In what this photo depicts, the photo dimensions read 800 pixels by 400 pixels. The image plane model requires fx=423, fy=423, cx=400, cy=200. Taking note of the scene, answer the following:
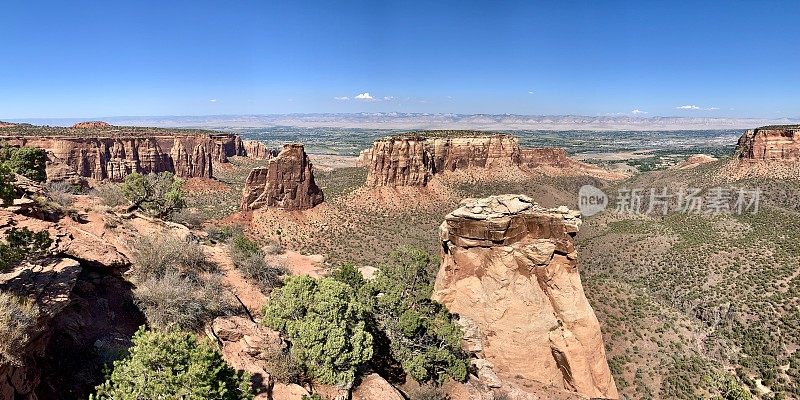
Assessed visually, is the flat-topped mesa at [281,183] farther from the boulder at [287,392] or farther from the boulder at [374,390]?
the boulder at [287,392]

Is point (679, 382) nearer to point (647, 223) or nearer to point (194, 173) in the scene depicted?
point (647, 223)

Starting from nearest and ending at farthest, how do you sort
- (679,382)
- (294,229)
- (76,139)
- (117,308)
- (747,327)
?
(117,308)
(679,382)
(747,327)
(294,229)
(76,139)

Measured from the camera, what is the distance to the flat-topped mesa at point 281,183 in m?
51.4

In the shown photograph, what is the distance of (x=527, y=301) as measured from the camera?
20094 mm

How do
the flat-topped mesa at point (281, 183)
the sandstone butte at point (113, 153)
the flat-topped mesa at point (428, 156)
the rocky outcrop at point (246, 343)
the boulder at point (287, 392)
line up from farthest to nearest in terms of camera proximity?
the sandstone butte at point (113, 153)
the flat-topped mesa at point (428, 156)
the flat-topped mesa at point (281, 183)
the rocky outcrop at point (246, 343)
the boulder at point (287, 392)

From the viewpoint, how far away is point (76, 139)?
247ft

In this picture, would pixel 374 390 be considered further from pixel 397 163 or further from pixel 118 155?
pixel 118 155

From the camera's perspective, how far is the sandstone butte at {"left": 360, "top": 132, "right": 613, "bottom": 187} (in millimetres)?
67375

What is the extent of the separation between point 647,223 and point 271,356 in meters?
60.5

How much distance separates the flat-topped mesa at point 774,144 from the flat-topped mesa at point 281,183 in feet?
271

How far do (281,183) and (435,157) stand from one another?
34546mm

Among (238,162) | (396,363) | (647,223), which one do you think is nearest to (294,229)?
(396,363)

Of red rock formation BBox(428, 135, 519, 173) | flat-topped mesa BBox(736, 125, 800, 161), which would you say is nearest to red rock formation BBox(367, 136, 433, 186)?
red rock formation BBox(428, 135, 519, 173)

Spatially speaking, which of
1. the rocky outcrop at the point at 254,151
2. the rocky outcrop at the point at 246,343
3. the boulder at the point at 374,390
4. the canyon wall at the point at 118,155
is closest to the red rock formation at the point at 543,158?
the canyon wall at the point at 118,155
